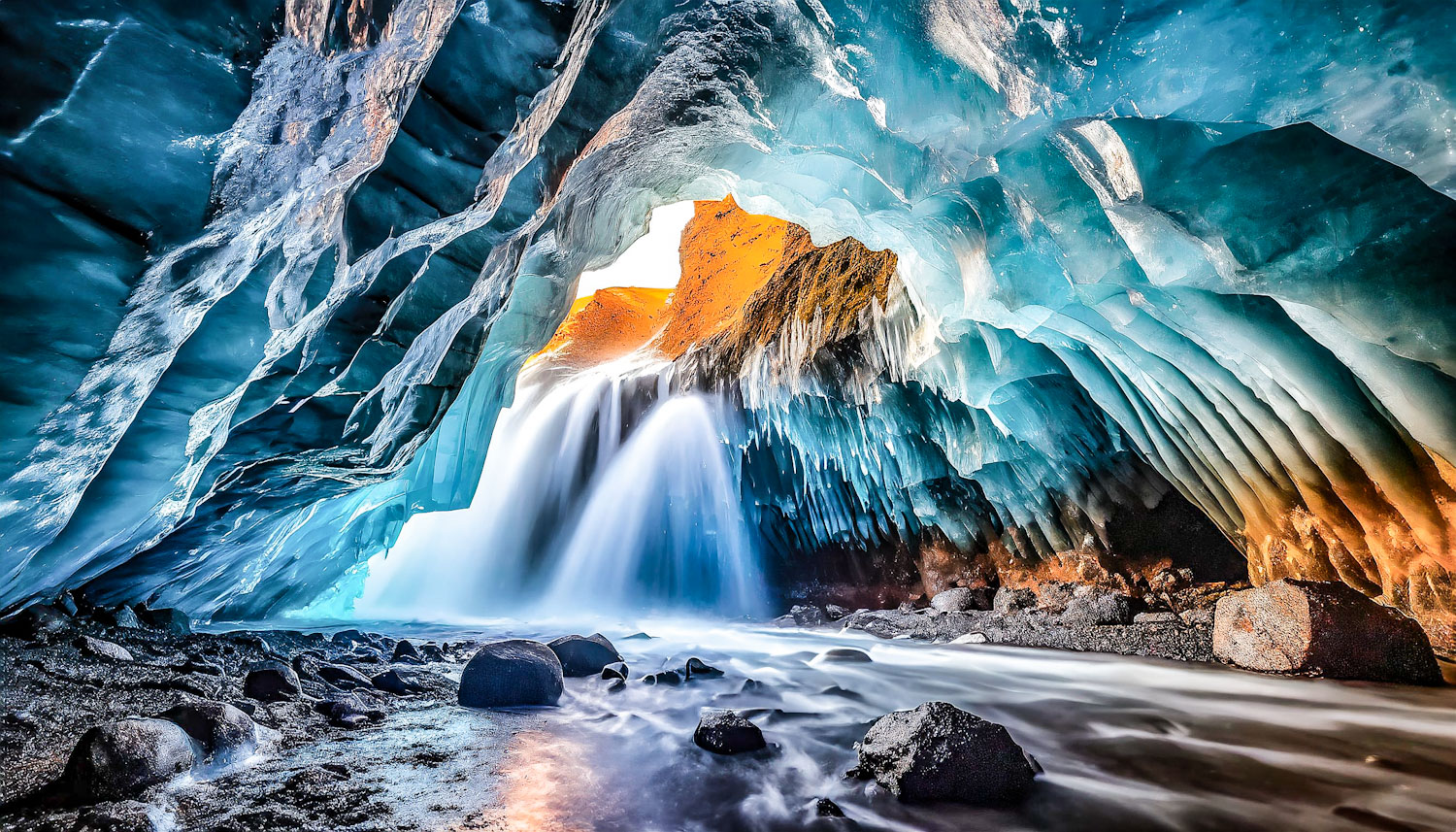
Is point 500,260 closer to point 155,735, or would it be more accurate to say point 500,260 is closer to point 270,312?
point 270,312

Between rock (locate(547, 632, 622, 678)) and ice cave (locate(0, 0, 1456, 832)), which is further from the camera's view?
rock (locate(547, 632, 622, 678))

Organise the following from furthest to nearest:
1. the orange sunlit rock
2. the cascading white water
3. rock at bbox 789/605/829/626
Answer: the orange sunlit rock < the cascading white water < rock at bbox 789/605/829/626

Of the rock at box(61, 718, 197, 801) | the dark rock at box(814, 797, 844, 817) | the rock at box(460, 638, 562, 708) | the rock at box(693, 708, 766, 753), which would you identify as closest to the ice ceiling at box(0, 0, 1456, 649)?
the rock at box(61, 718, 197, 801)

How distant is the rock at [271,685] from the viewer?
3.90 metres

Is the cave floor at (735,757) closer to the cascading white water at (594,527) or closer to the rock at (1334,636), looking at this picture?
the rock at (1334,636)

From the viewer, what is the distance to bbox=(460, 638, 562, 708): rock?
4531 mm

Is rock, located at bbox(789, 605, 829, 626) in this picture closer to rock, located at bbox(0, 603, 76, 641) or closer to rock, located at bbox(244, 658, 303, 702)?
rock, located at bbox(244, 658, 303, 702)

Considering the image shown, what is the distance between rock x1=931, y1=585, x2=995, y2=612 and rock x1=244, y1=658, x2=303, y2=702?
30.6 feet

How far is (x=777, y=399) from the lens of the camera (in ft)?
39.1

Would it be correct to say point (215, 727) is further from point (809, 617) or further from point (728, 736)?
point (809, 617)

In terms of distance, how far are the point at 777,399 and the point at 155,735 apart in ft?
33.4

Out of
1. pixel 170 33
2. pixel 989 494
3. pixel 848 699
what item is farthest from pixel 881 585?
pixel 170 33

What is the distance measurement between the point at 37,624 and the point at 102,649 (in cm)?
109

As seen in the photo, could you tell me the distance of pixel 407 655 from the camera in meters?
6.62
